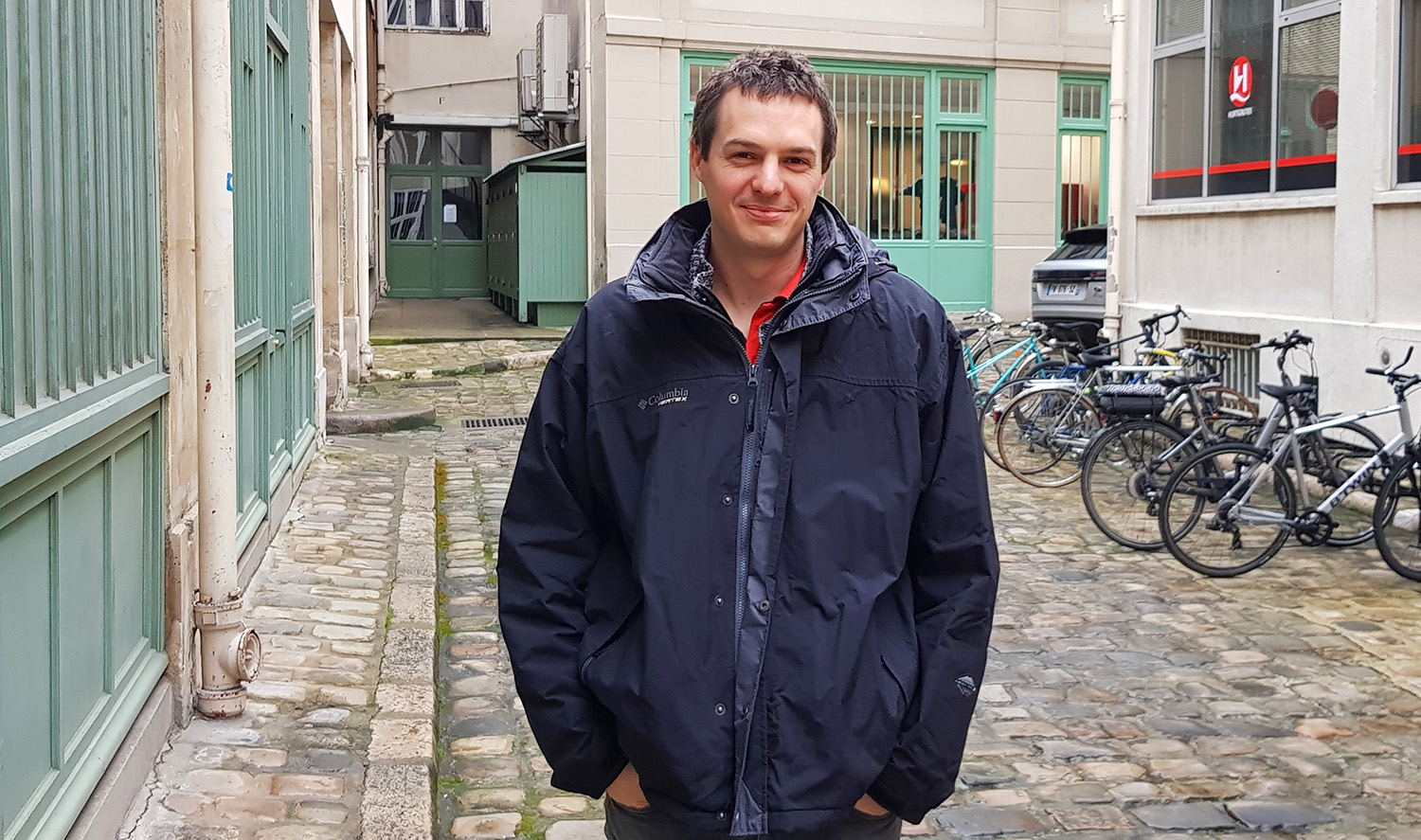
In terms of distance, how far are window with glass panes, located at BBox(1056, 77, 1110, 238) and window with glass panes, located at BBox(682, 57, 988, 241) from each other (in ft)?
4.49

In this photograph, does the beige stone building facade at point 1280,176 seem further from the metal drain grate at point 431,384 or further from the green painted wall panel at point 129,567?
the green painted wall panel at point 129,567

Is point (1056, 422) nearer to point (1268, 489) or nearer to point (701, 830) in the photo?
point (1268, 489)

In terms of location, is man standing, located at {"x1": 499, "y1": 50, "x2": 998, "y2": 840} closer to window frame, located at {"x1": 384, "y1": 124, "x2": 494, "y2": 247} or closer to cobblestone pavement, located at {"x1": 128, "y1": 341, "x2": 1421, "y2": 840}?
cobblestone pavement, located at {"x1": 128, "y1": 341, "x2": 1421, "y2": 840}

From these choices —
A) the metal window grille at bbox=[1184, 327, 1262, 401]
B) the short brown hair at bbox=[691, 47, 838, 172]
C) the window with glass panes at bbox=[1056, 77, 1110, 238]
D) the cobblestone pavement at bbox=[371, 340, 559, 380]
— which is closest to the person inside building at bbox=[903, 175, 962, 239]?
the window with glass panes at bbox=[1056, 77, 1110, 238]

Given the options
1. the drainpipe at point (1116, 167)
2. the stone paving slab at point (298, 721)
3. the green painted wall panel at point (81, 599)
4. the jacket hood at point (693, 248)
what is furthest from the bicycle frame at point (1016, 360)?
the jacket hood at point (693, 248)

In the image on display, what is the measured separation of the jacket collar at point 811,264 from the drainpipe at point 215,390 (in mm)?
3058

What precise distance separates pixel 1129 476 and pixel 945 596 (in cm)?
650

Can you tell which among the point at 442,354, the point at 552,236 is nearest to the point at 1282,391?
the point at 442,354

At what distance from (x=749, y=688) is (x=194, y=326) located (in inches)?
137

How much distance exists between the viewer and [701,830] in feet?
7.54

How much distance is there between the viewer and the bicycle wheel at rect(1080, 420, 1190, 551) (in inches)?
332

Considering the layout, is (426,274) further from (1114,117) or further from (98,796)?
(98,796)

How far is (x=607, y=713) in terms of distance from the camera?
2.40 metres

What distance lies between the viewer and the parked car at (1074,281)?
14773mm
